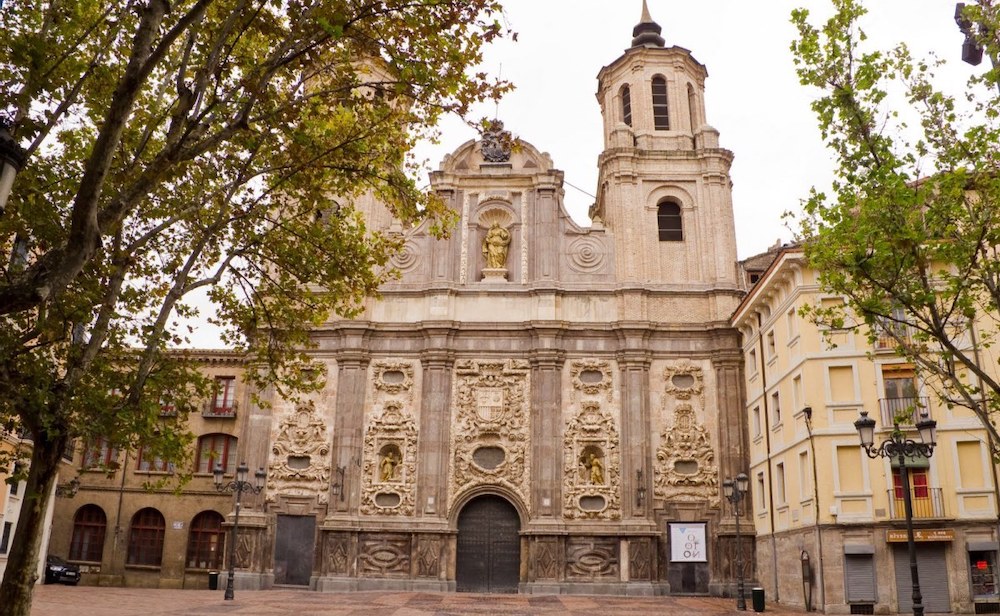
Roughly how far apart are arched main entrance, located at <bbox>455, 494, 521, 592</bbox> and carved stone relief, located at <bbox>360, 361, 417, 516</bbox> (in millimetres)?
2368

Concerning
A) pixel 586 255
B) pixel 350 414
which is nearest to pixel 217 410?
pixel 350 414

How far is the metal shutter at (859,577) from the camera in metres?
23.5

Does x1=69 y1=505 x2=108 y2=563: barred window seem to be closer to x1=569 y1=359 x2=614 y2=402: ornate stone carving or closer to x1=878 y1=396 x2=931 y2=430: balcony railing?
x1=569 y1=359 x2=614 y2=402: ornate stone carving

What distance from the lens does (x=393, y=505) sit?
3253 centimetres

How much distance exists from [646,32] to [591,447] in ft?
68.0

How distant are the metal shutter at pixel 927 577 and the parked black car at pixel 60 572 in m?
29.8

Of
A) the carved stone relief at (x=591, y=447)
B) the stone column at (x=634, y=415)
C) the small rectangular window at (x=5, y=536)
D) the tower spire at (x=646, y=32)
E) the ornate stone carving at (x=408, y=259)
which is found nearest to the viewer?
the small rectangular window at (x=5, y=536)

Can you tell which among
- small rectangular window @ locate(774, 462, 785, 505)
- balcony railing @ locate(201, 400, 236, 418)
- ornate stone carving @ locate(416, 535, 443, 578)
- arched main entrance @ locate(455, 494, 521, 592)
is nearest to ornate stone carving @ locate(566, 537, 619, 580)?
arched main entrance @ locate(455, 494, 521, 592)

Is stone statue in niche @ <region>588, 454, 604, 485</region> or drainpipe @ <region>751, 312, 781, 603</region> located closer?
drainpipe @ <region>751, 312, 781, 603</region>

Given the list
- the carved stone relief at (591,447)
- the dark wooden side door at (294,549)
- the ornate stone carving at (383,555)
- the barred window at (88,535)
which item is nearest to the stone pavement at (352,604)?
the dark wooden side door at (294,549)

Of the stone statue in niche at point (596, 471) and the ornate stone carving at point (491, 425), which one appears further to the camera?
the ornate stone carving at point (491, 425)

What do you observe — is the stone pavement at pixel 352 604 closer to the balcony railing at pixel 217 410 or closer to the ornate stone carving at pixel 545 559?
the ornate stone carving at pixel 545 559

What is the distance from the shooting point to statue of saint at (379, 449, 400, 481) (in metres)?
32.9

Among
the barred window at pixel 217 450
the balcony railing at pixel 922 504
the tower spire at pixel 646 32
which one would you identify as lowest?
the balcony railing at pixel 922 504
